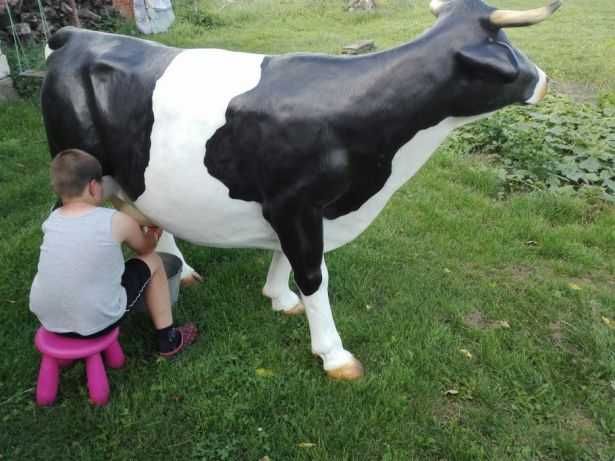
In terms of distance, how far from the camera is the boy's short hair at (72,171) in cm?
222

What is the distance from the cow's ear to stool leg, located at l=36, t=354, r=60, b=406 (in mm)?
2020

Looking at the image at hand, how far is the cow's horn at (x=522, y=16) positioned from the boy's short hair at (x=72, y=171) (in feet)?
5.23

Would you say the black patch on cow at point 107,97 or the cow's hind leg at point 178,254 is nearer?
the black patch on cow at point 107,97

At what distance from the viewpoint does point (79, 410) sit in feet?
8.11

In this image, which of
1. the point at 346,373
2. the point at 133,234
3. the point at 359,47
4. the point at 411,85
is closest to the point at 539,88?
the point at 411,85

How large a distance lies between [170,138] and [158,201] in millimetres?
281

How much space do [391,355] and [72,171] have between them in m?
1.68

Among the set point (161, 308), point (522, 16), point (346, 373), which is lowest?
point (346, 373)

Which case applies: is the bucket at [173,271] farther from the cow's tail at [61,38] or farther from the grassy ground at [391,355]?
the cow's tail at [61,38]

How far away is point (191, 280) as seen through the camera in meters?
3.37

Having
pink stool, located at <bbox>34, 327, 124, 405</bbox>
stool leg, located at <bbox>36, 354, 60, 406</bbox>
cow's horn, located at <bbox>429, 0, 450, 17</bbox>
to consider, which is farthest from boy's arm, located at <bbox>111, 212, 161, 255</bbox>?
cow's horn, located at <bbox>429, 0, 450, 17</bbox>

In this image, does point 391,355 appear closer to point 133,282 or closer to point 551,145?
point 133,282

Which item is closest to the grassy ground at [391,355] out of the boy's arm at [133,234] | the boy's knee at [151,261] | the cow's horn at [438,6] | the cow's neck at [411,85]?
the boy's knee at [151,261]

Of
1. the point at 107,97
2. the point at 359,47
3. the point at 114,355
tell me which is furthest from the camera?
the point at 359,47
